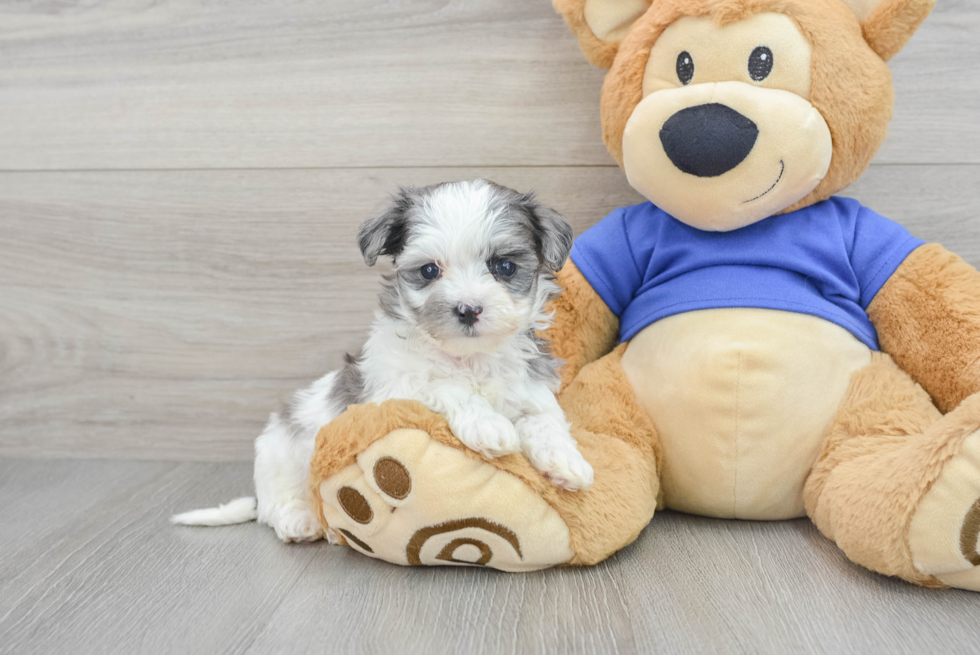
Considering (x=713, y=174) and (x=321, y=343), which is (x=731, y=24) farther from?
(x=321, y=343)

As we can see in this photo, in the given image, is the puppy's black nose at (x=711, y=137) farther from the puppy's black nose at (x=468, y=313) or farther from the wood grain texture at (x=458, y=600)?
the wood grain texture at (x=458, y=600)

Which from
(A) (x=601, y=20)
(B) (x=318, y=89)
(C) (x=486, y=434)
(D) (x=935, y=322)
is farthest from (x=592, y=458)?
(B) (x=318, y=89)

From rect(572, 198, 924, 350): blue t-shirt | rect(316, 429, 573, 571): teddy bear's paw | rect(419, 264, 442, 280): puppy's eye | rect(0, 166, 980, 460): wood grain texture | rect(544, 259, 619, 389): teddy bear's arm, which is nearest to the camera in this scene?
rect(316, 429, 573, 571): teddy bear's paw

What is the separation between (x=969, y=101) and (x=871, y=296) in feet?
2.33

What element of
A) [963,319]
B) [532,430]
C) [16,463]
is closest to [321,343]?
[532,430]

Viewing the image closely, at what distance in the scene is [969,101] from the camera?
192 cm

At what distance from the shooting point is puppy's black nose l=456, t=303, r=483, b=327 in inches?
53.5

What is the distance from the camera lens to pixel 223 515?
183 cm

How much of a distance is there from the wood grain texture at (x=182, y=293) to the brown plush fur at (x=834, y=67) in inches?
20.0

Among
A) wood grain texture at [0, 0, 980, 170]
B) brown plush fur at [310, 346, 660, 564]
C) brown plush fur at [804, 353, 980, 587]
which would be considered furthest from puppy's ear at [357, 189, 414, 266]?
brown plush fur at [804, 353, 980, 587]

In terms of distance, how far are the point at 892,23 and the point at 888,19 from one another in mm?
13

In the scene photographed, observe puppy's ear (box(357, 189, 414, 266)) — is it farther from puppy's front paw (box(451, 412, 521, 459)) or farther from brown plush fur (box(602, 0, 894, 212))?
brown plush fur (box(602, 0, 894, 212))

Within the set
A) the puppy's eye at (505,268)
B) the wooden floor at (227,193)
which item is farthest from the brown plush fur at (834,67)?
the puppy's eye at (505,268)

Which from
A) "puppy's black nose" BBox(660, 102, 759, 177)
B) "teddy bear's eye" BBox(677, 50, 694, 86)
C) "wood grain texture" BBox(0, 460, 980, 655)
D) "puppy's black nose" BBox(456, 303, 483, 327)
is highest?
"teddy bear's eye" BBox(677, 50, 694, 86)
